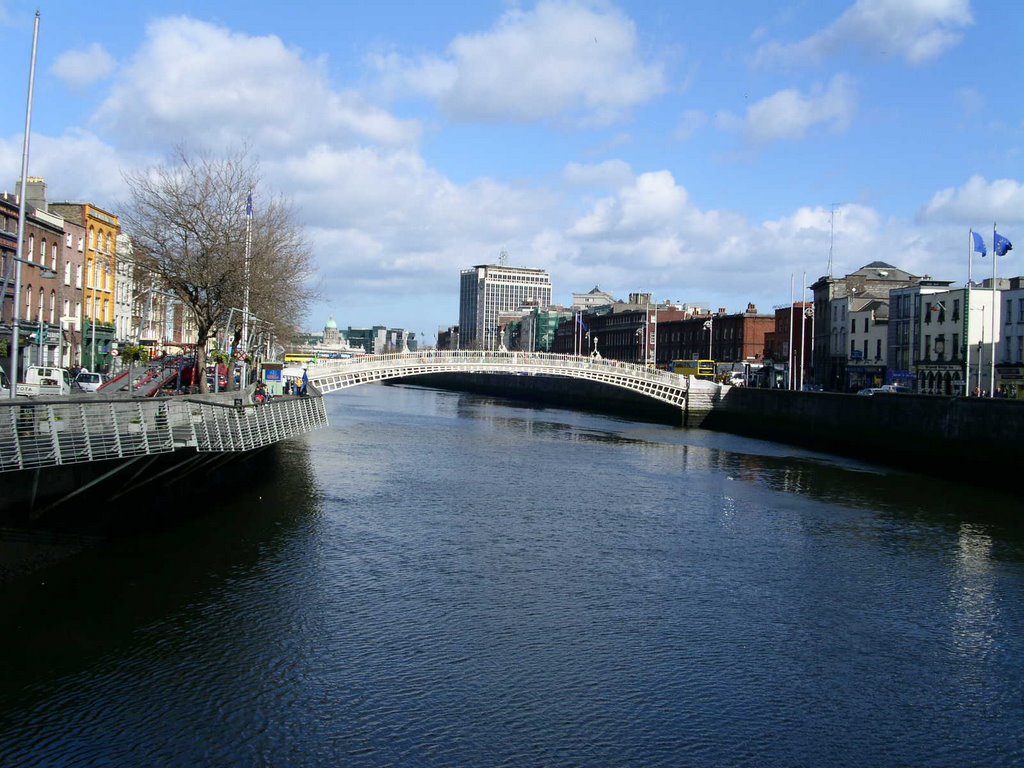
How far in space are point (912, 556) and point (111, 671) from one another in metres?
19.0

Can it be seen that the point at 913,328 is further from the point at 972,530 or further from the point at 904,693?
the point at 904,693

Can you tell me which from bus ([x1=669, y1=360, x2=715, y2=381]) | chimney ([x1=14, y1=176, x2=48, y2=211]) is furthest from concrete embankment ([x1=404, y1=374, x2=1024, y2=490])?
chimney ([x1=14, y1=176, x2=48, y2=211])

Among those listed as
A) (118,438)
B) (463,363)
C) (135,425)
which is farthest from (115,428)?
(463,363)

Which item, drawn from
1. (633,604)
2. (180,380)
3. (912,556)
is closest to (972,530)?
(912,556)

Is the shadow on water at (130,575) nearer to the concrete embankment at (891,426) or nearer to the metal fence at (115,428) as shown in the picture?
the metal fence at (115,428)

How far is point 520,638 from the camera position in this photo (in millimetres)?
18047

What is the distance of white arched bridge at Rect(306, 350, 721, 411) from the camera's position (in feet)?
216

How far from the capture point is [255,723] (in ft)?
47.0

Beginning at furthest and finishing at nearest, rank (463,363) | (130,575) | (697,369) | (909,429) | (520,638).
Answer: (697,369)
(463,363)
(909,429)
(130,575)
(520,638)

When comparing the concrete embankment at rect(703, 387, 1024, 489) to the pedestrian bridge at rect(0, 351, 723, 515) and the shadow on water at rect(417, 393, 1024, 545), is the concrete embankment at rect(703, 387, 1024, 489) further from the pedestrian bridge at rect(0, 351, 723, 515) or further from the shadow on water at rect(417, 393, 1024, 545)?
the pedestrian bridge at rect(0, 351, 723, 515)

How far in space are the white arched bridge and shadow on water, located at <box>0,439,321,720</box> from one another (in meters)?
33.6

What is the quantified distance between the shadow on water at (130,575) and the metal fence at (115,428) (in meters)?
2.25

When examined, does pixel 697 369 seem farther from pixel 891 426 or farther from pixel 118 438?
pixel 118 438

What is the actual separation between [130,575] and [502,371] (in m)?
51.0
